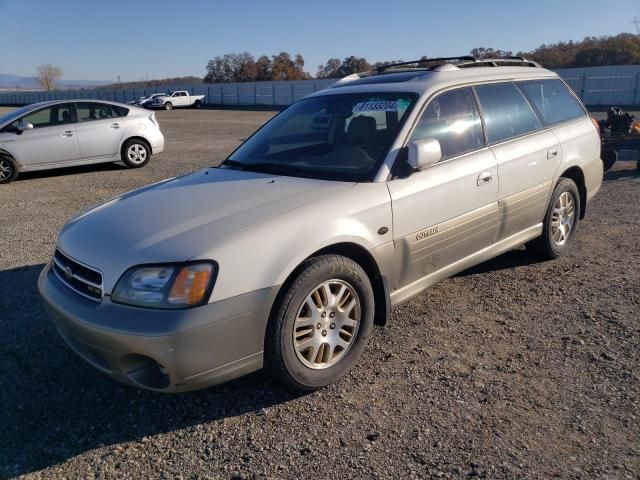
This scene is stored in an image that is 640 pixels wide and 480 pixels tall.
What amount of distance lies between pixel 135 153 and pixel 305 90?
34.5m

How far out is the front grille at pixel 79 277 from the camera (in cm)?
283

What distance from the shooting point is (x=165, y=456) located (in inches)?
105

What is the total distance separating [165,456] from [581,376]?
7.87 feet

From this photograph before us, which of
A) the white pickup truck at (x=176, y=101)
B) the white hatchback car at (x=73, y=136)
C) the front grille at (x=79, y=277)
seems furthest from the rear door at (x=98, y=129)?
the white pickup truck at (x=176, y=101)

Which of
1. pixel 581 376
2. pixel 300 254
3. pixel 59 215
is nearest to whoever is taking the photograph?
pixel 300 254

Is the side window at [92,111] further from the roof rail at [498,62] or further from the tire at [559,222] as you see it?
the tire at [559,222]

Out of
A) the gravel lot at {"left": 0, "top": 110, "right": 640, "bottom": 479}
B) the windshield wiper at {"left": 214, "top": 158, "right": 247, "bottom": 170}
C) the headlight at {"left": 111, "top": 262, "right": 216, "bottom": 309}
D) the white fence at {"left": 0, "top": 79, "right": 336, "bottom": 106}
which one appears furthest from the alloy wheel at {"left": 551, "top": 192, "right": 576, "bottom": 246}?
the white fence at {"left": 0, "top": 79, "right": 336, "bottom": 106}

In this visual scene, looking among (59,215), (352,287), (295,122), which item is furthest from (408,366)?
(59,215)

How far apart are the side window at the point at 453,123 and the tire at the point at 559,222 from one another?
1.29 meters

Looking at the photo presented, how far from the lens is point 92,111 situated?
11.1 metres

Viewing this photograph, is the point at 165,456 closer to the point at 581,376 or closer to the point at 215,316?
the point at 215,316

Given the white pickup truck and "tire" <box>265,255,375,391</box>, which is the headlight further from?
the white pickup truck

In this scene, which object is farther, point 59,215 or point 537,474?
point 59,215

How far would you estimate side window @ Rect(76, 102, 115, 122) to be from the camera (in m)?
10.9
